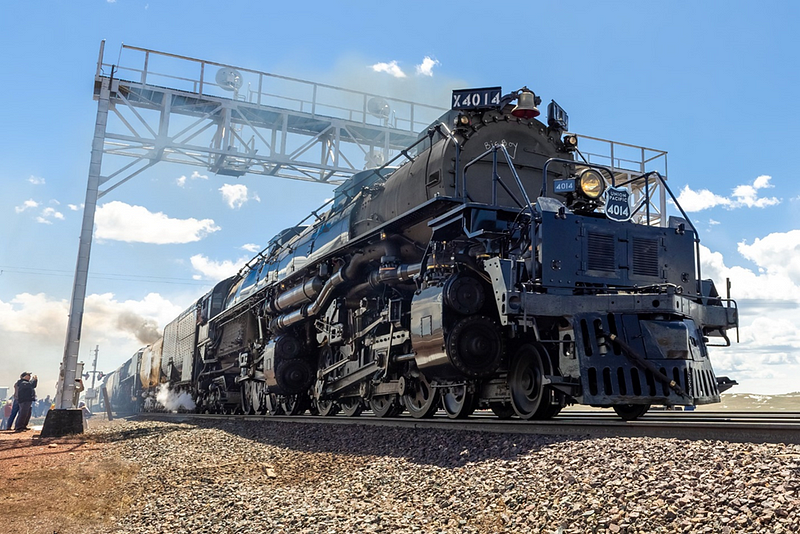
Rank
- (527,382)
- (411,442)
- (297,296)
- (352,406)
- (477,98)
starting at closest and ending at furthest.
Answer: (411,442), (527,382), (477,98), (352,406), (297,296)

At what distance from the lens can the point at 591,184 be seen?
7.14 meters

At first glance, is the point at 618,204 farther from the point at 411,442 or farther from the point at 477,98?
the point at 411,442

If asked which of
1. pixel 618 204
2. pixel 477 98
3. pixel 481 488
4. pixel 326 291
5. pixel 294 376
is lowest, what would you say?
pixel 481 488

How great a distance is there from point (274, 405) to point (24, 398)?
7.00 meters

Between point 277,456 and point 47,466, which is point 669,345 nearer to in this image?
point 277,456

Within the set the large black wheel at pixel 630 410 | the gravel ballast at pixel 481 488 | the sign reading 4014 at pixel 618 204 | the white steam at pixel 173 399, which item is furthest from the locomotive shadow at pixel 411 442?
the white steam at pixel 173 399

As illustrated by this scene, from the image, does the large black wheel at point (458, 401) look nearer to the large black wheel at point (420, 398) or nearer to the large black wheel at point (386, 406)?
the large black wheel at point (420, 398)

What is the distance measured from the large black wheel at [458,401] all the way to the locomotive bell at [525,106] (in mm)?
3418

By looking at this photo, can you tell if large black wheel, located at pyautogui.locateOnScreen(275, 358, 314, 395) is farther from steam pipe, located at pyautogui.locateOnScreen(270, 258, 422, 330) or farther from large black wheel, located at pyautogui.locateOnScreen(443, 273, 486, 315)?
large black wheel, located at pyautogui.locateOnScreen(443, 273, 486, 315)

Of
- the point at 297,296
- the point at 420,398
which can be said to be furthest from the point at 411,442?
the point at 297,296

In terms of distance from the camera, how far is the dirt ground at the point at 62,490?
5312 mm

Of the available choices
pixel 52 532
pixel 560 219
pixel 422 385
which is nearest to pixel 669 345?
pixel 560 219

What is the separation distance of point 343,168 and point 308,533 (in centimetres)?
1346

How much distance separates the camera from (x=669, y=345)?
240 inches
